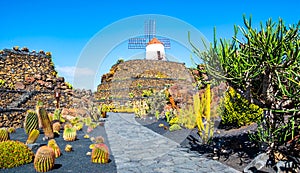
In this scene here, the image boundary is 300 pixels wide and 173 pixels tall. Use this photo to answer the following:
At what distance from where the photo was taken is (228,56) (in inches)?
183

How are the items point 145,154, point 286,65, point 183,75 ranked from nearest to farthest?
point 286,65
point 145,154
point 183,75

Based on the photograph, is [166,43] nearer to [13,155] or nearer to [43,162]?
[13,155]

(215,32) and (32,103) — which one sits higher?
(215,32)

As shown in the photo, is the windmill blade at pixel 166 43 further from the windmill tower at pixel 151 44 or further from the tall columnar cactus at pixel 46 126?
the tall columnar cactus at pixel 46 126

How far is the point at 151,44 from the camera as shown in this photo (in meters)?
34.3

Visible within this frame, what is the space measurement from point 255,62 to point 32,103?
1287cm

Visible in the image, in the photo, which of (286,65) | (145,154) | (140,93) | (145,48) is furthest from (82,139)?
(145,48)

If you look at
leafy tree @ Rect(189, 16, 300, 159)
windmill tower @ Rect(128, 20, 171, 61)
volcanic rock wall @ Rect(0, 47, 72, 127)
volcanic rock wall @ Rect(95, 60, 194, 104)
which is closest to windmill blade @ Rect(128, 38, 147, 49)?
windmill tower @ Rect(128, 20, 171, 61)

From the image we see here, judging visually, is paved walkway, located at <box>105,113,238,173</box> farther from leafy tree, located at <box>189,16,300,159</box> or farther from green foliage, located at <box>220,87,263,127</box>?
green foliage, located at <box>220,87,263,127</box>

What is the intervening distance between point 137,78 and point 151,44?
897 cm

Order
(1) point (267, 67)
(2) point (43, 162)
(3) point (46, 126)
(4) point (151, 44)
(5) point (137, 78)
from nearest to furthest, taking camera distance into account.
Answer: (1) point (267, 67), (2) point (43, 162), (3) point (46, 126), (5) point (137, 78), (4) point (151, 44)

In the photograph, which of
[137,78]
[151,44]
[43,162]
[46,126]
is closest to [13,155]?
[43,162]

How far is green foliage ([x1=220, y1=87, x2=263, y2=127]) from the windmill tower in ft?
81.2

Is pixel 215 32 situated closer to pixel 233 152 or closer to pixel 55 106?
pixel 233 152
